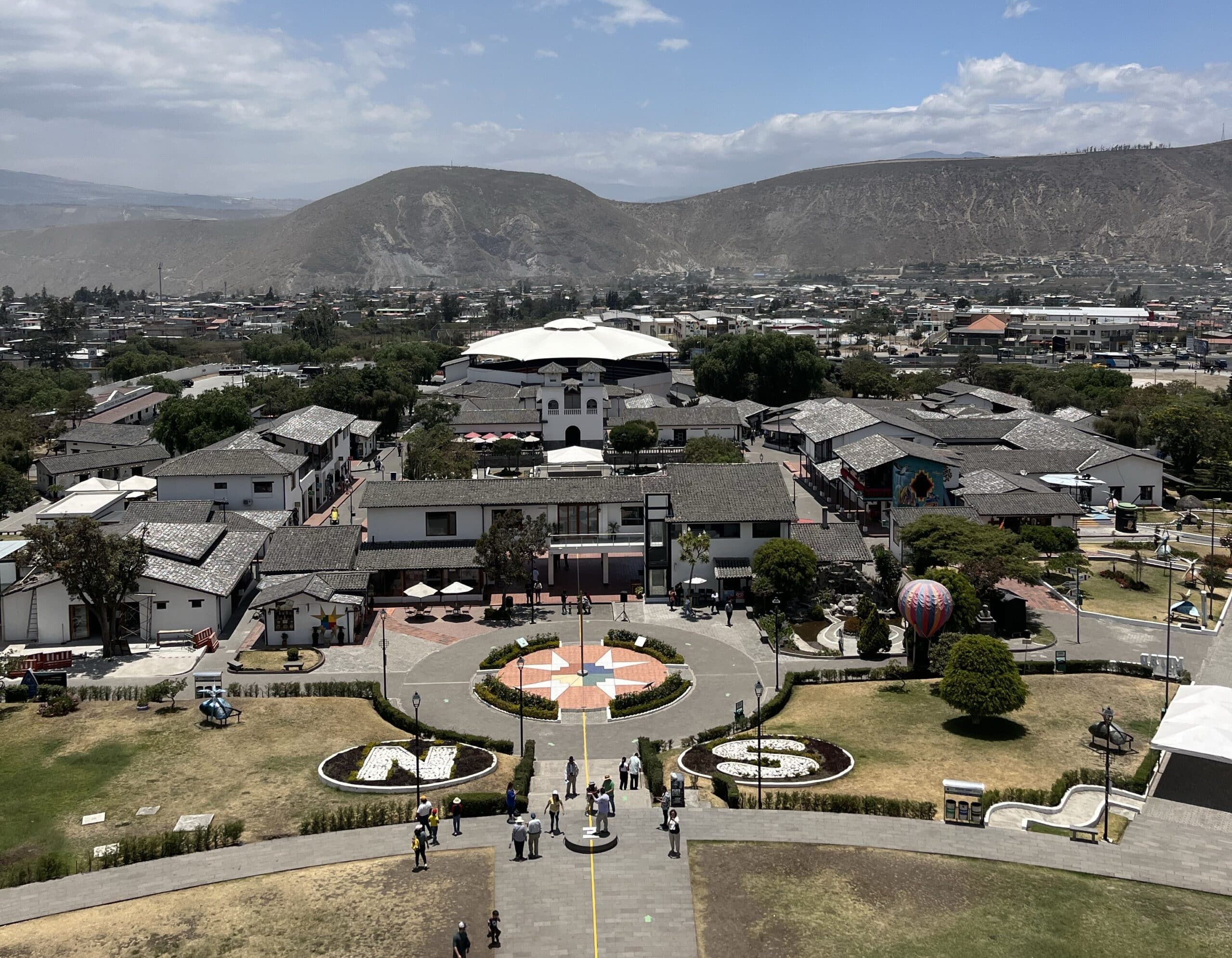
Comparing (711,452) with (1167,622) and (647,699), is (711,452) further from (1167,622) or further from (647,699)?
(647,699)

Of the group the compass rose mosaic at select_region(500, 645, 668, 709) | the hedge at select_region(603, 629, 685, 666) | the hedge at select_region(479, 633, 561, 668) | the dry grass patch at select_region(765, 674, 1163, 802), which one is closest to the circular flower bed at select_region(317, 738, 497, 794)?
the compass rose mosaic at select_region(500, 645, 668, 709)

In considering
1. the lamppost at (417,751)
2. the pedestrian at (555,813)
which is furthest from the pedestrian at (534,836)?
the lamppost at (417,751)

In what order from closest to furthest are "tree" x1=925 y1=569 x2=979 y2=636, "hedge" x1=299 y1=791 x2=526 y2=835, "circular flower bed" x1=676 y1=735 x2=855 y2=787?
"hedge" x1=299 y1=791 x2=526 y2=835, "circular flower bed" x1=676 y1=735 x2=855 y2=787, "tree" x1=925 y1=569 x2=979 y2=636

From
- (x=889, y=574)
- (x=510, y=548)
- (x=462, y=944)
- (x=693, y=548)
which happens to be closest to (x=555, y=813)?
(x=462, y=944)

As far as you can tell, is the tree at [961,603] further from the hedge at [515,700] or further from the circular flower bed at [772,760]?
the hedge at [515,700]

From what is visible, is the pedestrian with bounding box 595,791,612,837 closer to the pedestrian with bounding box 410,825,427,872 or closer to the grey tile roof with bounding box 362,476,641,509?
the pedestrian with bounding box 410,825,427,872

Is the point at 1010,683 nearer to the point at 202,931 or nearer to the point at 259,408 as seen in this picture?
the point at 202,931

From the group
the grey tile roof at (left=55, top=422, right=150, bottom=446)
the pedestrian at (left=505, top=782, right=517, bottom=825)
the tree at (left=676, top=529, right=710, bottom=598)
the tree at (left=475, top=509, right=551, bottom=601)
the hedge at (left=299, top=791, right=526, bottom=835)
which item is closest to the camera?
the hedge at (left=299, top=791, right=526, bottom=835)
